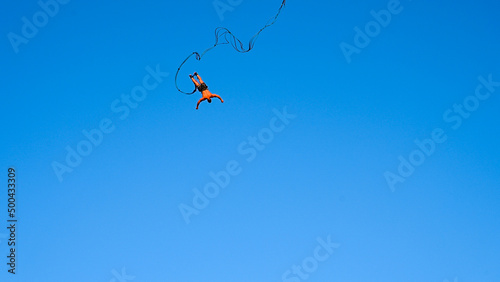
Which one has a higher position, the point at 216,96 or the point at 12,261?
the point at 12,261

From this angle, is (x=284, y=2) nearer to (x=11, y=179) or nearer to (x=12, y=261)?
(x=11, y=179)

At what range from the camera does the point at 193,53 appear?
515 inches

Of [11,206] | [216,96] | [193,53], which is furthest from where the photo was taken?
[11,206]

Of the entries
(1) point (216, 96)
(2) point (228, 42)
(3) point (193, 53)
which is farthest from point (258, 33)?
(1) point (216, 96)

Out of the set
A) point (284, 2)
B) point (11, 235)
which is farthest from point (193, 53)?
point (11, 235)

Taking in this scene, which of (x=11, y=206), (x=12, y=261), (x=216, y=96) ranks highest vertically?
(x=11, y=206)

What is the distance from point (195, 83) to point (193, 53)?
153cm

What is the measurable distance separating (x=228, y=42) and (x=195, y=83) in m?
2.13

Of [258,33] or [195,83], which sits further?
[258,33]

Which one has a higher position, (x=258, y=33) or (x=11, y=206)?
(x=11, y=206)

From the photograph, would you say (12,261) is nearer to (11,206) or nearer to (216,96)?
(11,206)

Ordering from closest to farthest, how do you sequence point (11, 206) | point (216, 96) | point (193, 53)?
point (216, 96), point (193, 53), point (11, 206)

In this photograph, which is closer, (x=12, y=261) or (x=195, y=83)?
(x=195, y=83)

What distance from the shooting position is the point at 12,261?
45.5 ft
